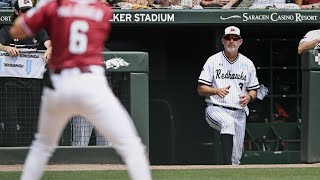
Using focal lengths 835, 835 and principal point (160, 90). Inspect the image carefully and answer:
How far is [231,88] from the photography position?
915cm

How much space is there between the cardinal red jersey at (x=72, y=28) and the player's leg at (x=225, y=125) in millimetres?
3749

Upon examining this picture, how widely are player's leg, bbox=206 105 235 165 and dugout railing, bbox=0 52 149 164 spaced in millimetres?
780

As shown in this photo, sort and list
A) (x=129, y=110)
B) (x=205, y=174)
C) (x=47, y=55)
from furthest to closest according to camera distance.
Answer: (x=129, y=110) → (x=47, y=55) → (x=205, y=174)

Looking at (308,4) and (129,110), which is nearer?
(129,110)

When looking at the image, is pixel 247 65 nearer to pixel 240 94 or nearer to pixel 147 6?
pixel 240 94

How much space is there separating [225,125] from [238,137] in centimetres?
26

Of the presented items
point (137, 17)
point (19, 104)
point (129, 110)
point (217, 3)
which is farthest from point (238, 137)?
point (19, 104)

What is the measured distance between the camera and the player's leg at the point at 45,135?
5.23 m

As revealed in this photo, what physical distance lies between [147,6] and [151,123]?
5.42ft

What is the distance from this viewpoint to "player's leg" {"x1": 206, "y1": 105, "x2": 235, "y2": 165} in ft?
29.0

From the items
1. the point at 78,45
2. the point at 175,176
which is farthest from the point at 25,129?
the point at 78,45

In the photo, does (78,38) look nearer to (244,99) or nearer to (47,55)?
(47,55)

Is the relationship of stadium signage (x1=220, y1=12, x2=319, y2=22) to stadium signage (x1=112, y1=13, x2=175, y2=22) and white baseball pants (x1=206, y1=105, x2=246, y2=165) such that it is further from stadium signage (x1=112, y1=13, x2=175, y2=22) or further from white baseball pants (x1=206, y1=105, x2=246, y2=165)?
white baseball pants (x1=206, y1=105, x2=246, y2=165)

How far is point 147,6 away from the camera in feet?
34.3
